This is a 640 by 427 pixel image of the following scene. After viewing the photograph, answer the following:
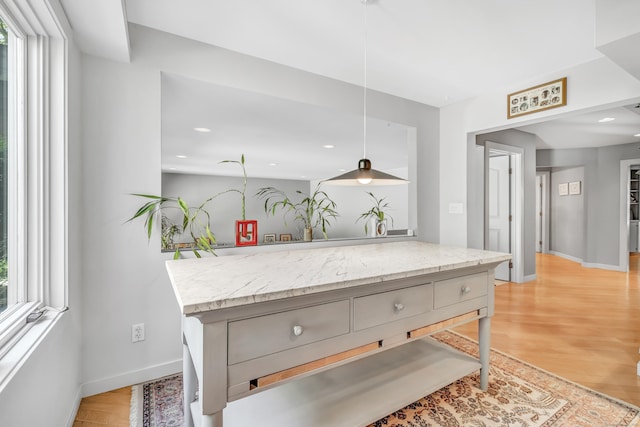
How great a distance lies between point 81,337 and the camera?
1.84 m

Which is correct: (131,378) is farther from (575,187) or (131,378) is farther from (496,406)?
(575,187)

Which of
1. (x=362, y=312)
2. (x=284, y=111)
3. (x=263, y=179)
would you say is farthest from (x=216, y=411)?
(x=263, y=179)

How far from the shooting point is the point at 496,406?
5.81ft

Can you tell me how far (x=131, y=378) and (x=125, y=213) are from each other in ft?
3.49

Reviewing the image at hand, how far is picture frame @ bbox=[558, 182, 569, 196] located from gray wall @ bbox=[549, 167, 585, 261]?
70 mm

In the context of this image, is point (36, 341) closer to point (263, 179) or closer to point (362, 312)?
point (362, 312)

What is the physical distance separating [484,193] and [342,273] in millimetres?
3361

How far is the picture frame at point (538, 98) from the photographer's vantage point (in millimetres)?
2650

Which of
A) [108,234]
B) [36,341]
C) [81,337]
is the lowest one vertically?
[81,337]

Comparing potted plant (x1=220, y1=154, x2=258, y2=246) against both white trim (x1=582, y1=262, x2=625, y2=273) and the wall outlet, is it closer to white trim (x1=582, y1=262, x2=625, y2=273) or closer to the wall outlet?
the wall outlet

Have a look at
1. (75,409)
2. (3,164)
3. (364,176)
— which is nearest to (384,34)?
(364,176)

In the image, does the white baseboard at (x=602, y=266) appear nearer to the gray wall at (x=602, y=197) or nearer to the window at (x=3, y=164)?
the gray wall at (x=602, y=197)

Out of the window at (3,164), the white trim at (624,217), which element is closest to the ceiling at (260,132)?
the window at (3,164)

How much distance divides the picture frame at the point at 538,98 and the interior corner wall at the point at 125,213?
278cm
